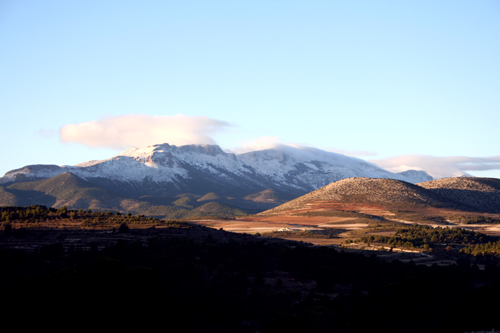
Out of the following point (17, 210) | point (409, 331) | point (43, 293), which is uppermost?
point (17, 210)

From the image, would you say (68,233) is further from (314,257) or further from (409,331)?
(409,331)

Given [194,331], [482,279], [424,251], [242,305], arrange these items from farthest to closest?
[424,251], [482,279], [242,305], [194,331]

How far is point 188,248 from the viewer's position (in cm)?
7569

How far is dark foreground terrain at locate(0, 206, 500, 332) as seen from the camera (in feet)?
129

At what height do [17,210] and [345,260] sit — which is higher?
[17,210]

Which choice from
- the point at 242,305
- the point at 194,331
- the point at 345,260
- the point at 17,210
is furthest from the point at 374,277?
the point at 17,210

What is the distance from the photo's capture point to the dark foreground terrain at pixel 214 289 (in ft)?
129

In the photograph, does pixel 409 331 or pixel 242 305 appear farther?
pixel 242 305

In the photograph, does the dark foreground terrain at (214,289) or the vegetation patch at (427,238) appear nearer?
the dark foreground terrain at (214,289)

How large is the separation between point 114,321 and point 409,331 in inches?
1028

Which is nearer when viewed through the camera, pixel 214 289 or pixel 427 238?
pixel 214 289

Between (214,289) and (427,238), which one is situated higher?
(427,238)

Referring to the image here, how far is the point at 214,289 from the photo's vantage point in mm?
57125

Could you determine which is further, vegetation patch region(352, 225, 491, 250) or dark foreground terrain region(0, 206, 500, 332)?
vegetation patch region(352, 225, 491, 250)
